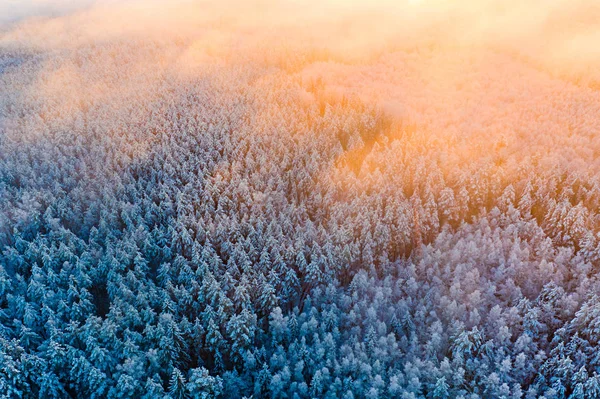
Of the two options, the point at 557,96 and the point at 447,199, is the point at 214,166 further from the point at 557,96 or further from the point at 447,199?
the point at 557,96

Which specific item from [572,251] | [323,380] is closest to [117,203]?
[323,380]

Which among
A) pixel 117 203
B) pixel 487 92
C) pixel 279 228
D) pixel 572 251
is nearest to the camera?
pixel 572 251

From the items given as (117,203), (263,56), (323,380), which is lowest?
(323,380)

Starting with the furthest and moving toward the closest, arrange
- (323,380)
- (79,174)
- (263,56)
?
(263,56), (79,174), (323,380)

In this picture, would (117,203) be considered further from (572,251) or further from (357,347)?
(572,251)

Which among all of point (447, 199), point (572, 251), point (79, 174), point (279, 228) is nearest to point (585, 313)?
point (572, 251)

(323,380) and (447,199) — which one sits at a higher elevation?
(447,199)

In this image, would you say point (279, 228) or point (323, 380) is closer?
point (323, 380)
